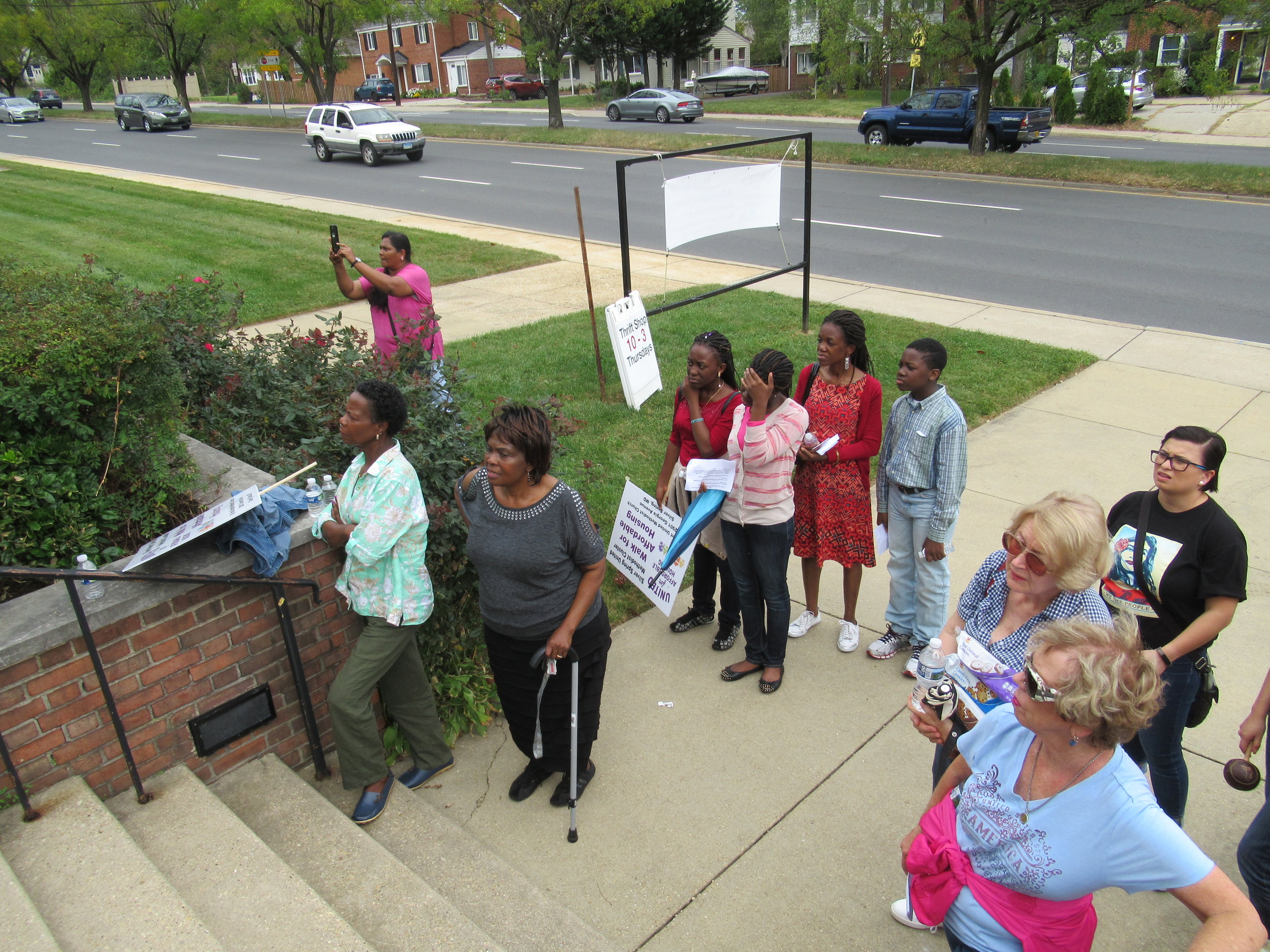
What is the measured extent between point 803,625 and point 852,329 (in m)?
1.65

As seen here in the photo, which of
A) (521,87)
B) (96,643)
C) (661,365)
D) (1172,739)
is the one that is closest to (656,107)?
(521,87)

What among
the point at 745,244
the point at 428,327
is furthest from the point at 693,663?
the point at 745,244

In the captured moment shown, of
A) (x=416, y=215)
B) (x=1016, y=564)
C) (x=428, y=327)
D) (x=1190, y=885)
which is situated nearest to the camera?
(x=1190, y=885)

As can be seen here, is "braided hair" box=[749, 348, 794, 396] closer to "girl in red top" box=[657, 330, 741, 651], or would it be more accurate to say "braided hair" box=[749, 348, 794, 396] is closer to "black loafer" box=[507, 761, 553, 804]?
"girl in red top" box=[657, 330, 741, 651]

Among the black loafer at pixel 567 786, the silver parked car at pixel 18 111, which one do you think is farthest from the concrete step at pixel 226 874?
the silver parked car at pixel 18 111

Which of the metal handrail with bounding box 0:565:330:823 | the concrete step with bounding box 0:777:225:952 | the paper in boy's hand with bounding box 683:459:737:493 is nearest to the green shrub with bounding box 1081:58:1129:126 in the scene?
the paper in boy's hand with bounding box 683:459:737:493

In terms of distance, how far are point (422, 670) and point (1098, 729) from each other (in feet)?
8.41

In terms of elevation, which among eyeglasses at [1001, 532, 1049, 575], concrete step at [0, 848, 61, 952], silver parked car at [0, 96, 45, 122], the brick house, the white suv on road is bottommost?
concrete step at [0, 848, 61, 952]

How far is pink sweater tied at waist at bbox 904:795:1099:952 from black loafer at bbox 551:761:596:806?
1609 mm

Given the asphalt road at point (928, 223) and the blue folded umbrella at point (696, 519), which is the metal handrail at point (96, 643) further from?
the asphalt road at point (928, 223)

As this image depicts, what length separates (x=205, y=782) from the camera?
350 centimetres

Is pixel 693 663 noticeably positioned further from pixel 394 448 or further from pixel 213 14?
pixel 213 14

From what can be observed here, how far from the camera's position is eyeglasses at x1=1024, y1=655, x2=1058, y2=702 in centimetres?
209

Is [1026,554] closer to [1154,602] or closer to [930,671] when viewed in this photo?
[930,671]
